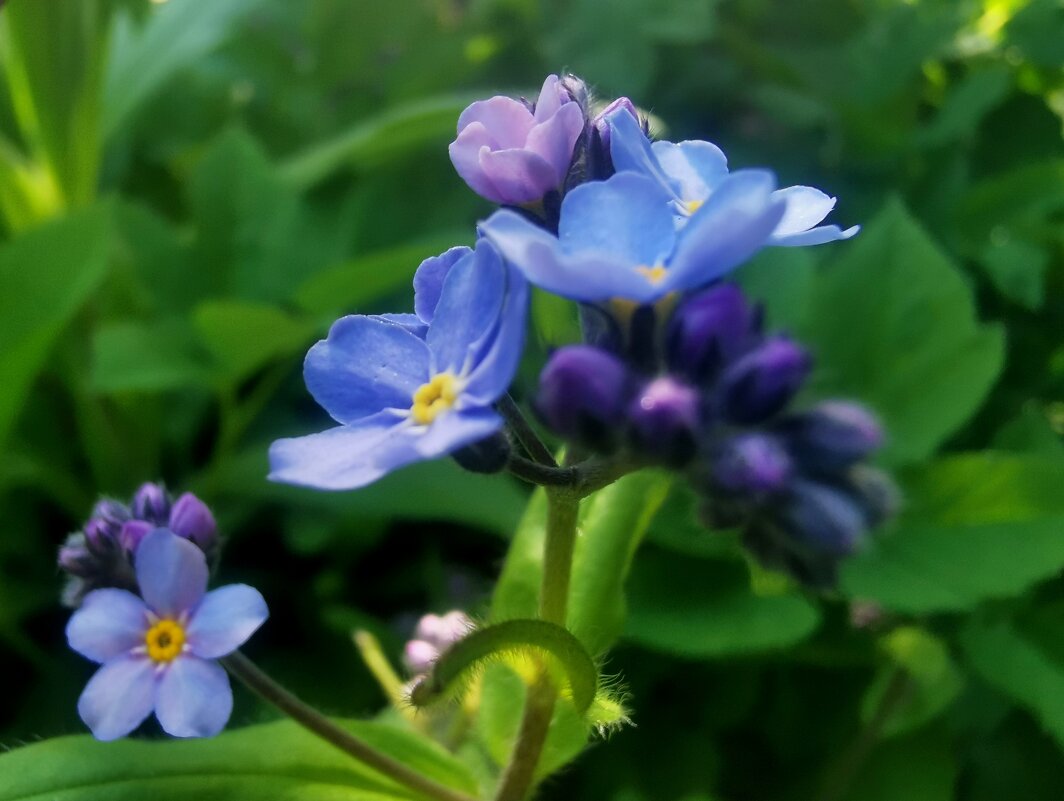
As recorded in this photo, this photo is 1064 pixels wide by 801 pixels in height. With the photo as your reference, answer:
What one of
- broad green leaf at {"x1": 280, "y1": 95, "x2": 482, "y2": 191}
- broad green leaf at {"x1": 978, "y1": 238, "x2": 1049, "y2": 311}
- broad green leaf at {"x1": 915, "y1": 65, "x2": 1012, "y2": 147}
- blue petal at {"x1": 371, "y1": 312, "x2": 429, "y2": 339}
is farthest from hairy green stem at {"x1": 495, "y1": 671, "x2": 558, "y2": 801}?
broad green leaf at {"x1": 915, "y1": 65, "x2": 1012, "y2": 147}

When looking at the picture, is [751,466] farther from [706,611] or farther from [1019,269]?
[1019,269]

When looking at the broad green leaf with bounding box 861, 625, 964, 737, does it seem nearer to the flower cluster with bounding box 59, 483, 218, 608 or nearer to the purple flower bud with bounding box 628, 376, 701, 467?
the purple flower bud with bounding box 628, 376, 701, 467

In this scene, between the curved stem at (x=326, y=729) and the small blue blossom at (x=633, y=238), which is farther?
the curved stem at (x=326, y=729)

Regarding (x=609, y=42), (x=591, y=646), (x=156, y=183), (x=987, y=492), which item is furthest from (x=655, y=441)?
→ (x=156, y=183)

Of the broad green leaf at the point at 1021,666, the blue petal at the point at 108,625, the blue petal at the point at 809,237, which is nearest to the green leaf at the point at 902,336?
the broad green leaf at the point at 1021,666

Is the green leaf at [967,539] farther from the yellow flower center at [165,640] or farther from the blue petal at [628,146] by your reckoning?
the yellow flower center at [165,640]

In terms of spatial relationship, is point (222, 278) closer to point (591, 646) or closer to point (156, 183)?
point (156, 183)
